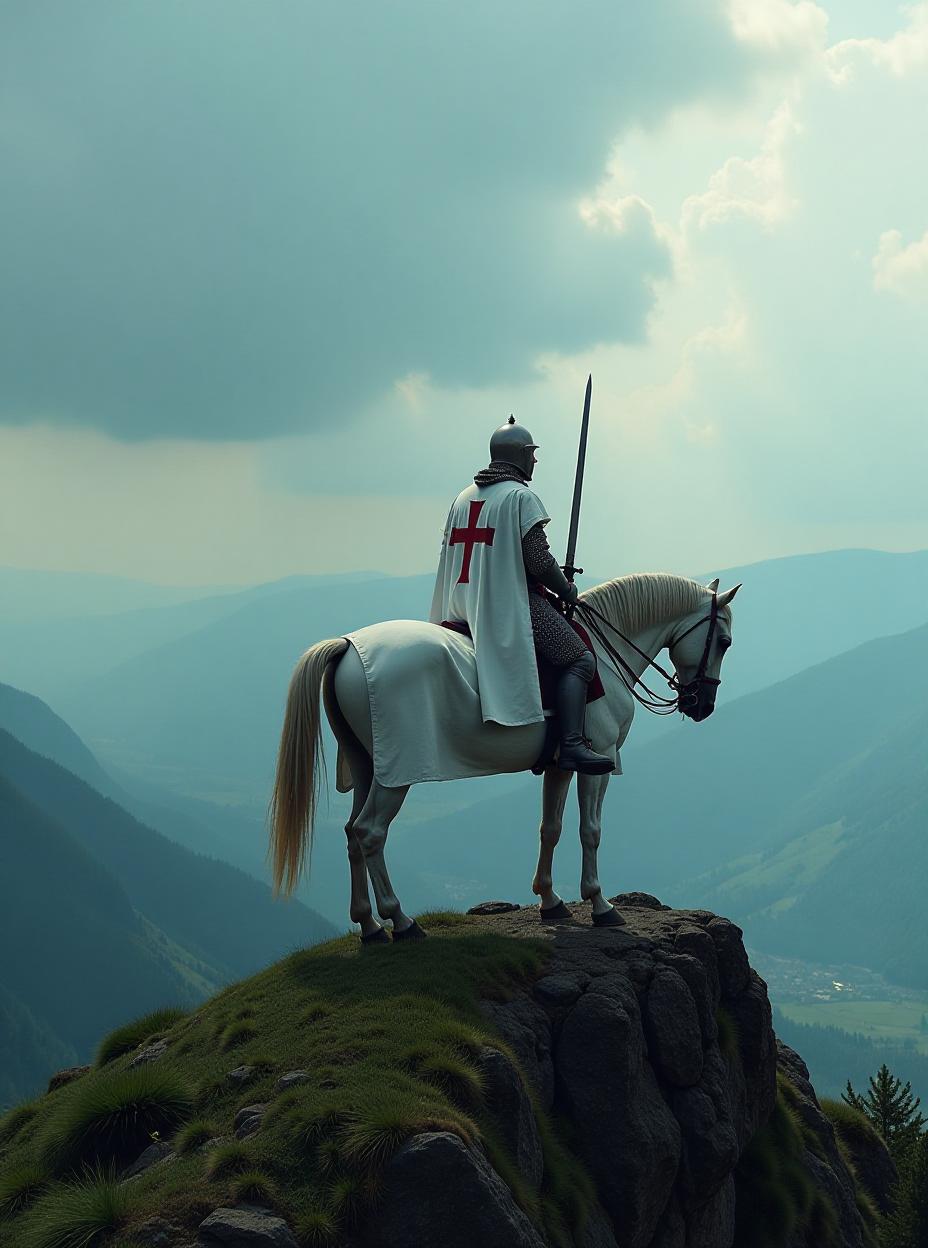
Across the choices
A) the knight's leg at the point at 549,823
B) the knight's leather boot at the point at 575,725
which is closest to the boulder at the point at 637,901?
the knight's leg at the point at 549,823

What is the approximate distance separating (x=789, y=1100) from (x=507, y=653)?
31.2 ft

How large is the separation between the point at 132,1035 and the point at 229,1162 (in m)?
6.39

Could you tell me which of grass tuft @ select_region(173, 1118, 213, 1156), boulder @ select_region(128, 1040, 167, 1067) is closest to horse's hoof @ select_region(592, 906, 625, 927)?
boulder @ select_region(128, 1040, 167, 1067)

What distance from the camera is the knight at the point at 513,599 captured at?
581 inches

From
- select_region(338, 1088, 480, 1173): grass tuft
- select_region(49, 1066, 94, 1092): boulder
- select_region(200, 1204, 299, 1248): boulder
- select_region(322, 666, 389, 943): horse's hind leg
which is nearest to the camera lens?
select_region(200, 1204, 299, 1248): boulder

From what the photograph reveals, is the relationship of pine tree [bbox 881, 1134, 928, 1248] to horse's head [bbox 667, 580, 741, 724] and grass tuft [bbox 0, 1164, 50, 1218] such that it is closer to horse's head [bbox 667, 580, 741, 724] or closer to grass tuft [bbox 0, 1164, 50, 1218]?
horse's head [bbox 667, 580, 741, 724]

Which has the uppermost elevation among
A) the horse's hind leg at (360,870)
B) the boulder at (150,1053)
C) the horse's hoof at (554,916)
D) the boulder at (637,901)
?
the horse's hind leg at (360,870)

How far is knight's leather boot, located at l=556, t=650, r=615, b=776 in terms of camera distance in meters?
14.9

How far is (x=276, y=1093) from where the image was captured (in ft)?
36.6

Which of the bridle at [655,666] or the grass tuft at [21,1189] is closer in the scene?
the grass tuft at [21,1189]

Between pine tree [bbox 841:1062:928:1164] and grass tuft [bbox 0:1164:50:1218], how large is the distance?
2574cm

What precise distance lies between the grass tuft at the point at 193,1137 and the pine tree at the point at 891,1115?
25494 millimetres

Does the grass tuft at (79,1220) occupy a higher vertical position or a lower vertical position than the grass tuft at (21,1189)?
higher

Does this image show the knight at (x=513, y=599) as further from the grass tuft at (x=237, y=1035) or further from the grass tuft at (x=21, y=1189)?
the grass tuft at (x=21, y=1189)
